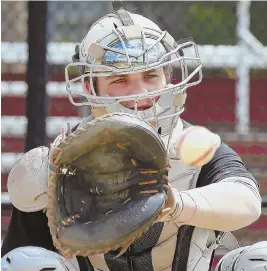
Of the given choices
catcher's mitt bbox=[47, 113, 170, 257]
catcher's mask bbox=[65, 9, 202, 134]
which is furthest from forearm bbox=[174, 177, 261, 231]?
catcher's mask bbox=[65, 9, 202, 134]

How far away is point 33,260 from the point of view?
7.80 ft

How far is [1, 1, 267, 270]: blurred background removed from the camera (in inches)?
160

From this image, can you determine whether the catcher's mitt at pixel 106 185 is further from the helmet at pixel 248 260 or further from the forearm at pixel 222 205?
the helmet at pixel 248 260

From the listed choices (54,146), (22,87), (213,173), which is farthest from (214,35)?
(54,146)

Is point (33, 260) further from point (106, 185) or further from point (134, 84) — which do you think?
point (134, 84)

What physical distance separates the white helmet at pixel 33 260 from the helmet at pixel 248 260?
436 millimetres

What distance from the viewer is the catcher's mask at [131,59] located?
2375 millimetres

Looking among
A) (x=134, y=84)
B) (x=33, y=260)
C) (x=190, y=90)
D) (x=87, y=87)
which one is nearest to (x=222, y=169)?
(x=134, y=84)

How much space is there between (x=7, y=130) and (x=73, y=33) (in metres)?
1.70

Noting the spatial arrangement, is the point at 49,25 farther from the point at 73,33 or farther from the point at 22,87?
the point at 73,33

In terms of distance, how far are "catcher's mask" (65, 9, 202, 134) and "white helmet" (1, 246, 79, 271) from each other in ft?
1.36

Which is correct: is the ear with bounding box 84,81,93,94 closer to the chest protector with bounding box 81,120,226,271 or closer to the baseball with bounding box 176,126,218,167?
the chest protector with bounding box 81,120,226,271

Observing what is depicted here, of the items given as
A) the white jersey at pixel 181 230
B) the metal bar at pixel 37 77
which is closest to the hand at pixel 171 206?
the white jersey at pixel 181 230

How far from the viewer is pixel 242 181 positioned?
7.74ft
